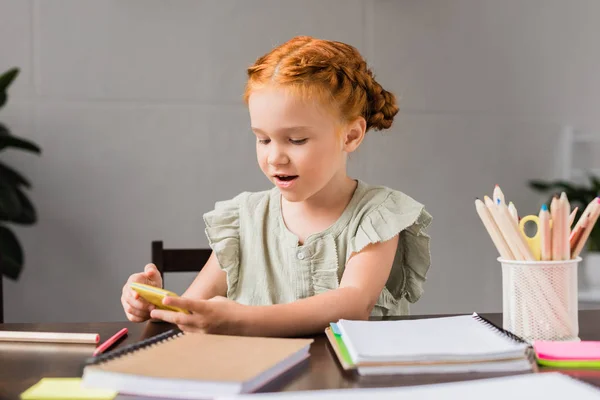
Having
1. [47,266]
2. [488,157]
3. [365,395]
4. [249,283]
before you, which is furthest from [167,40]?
[365,395]

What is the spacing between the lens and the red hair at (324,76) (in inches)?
48.6

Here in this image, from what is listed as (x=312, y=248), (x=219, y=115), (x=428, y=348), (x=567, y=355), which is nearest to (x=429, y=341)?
(x=428, y=348)

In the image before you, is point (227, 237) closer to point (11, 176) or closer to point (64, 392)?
point (64, 392)

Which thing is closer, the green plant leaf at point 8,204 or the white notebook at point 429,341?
the white notebook at point 429,341

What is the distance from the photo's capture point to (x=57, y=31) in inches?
111

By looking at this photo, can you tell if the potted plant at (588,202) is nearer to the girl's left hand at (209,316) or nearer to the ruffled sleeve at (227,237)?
the ruffled sleeve at (227,237)

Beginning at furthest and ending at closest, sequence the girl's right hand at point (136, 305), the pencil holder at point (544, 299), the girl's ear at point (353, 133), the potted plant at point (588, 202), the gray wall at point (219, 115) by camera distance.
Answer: the potted plant at point (588, 202) → the gray wall at point (219, 115) → the girl's ear at point (353, 133) → the girl's right hand at point (136, 305) → the pencil holder at point (544, 299)

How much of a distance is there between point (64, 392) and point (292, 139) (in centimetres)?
63

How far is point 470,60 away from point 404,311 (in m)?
2.07

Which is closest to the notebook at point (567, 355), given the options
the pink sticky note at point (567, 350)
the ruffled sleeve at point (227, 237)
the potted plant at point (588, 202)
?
the pink sticky note at point (567, 350)

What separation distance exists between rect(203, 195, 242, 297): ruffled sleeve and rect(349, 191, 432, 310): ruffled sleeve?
0.26 m

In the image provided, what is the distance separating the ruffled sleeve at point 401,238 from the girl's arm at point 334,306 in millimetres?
27

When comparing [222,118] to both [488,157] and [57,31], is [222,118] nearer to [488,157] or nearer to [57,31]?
[57,31]

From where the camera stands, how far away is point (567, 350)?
842 mm
